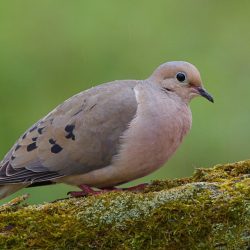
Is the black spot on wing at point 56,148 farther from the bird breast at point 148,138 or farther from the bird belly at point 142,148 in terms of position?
the bird breast at point 148,138

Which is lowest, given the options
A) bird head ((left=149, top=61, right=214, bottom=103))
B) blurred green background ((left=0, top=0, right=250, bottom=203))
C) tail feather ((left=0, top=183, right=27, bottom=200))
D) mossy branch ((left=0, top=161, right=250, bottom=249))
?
mossy branch ((left=0, top=161, right=250, bottom=249))

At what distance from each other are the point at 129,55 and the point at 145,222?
6.84 m

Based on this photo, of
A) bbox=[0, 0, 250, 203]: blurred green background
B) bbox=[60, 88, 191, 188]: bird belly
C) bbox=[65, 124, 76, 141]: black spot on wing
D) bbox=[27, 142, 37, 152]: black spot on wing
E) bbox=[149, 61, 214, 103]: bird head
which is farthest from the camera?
bbox=[0, 0, 250, 203]: blurred green background

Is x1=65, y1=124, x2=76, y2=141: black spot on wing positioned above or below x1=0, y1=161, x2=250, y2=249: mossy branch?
above

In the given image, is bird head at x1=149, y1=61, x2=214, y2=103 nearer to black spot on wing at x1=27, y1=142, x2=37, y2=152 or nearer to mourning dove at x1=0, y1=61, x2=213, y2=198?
mourning dove at x1=0, y1=61, x2=213, y2=198

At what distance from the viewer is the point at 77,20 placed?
41.1 ft

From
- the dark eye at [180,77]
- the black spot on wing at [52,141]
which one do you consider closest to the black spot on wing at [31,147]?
the black spot on wing at [52,141]

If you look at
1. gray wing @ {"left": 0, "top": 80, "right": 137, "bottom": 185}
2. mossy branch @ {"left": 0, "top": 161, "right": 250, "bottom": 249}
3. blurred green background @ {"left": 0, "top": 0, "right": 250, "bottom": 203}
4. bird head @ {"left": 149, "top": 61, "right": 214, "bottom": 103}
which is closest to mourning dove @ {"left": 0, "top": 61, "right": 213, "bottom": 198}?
gray wing @ {"left": 0, "top": 80, "right": 137, "bottom": 185}

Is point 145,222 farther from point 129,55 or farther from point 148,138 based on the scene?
point 129,55

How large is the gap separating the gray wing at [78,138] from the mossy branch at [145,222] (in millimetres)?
1168

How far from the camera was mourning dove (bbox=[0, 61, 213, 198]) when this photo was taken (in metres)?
6.61

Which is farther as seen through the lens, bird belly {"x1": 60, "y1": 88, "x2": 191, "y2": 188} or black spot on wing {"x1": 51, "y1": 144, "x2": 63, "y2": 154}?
black spot on wing {"x1": 51, "y1": 144, "x2": 63, "y2": 154}

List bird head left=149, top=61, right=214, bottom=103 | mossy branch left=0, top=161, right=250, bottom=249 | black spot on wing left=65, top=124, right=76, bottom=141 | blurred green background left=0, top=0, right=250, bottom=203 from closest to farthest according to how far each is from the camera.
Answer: mossy branch left=0, top=161, right=250, bottom=249, black spot on wing left=65, top=124, right=76, bottom=141, bird head left=149, top=61, right=214, bottom=103, blurred green background left=0, top=0, right=250, bottom=203

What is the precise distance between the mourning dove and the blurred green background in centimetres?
319
